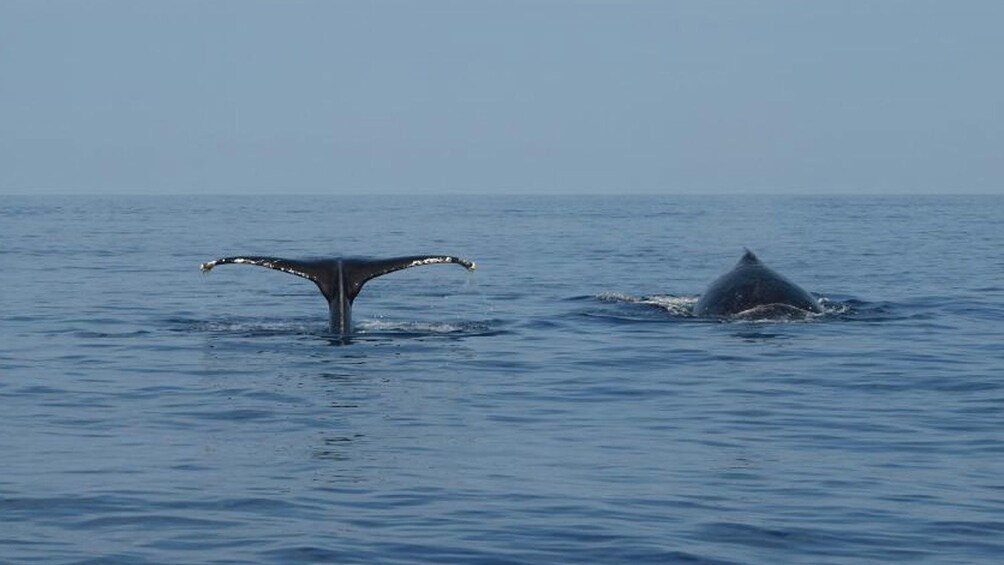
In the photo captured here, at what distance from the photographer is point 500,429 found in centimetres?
1218

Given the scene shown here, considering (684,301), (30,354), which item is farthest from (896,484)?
(684,301)

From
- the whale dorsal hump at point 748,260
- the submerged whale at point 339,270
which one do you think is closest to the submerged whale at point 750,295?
the whale dorsal hump at point 748,260

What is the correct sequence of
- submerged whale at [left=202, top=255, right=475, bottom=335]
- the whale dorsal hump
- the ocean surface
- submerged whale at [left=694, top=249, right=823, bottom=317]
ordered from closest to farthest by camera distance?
the ocean surface, submerged whale at [left=202, top=255, right=475, bottom=335], submerged whale at [left=694, top=249, right=823, bottom=317], the whale dorsal hump

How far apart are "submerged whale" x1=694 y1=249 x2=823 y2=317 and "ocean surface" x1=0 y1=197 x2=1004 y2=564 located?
0.40m

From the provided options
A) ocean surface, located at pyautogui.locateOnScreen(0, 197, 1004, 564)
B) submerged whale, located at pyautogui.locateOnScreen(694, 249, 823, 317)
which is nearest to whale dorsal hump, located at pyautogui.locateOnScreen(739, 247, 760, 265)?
submerged whale, located at pyautogui.locateOnScreen(694, 249, 823, 317)

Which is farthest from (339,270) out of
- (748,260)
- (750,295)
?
(748,260)

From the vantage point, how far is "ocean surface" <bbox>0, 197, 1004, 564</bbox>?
8.70m

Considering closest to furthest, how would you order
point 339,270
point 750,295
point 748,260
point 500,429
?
point 500,429
point 339,270
point 750,295
point 748,260

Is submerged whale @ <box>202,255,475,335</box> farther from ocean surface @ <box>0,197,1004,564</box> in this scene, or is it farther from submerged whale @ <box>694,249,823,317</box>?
submerged whale @ <box>694,249,823,317</box>

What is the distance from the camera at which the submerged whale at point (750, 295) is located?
20078 mm

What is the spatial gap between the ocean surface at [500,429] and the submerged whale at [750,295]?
400 millimetres

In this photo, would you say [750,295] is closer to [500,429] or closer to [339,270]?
[339,270]

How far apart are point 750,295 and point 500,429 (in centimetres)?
855

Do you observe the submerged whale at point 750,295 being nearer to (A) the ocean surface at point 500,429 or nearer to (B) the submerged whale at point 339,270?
(A) the ocean surface at point 500,429
